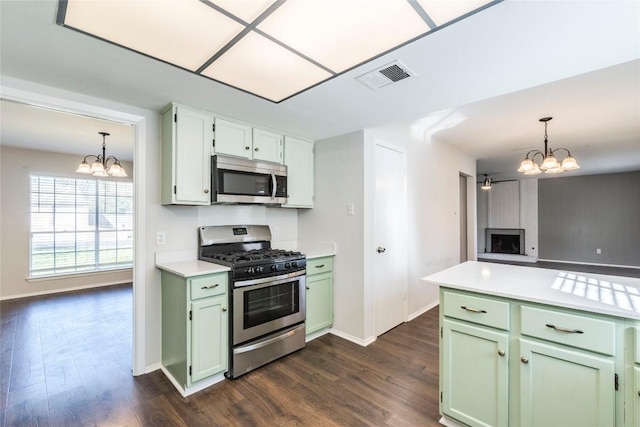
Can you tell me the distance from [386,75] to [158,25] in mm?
1328

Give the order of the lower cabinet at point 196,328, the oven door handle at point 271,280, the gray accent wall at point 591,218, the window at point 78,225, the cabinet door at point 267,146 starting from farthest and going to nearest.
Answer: the gray accent wall at point 591,218 < the window at point 78,225 < the cabinet door at point 267,146 < the oven door handle at point 271,280 < the lower cabinet at point 196,328

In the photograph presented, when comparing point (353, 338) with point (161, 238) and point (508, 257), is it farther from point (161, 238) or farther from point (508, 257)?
point (508, 257)

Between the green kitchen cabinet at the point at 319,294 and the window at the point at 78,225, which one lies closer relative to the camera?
the green kitchen cabinet at the point at 319,294

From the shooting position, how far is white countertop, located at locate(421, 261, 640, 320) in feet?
4.46

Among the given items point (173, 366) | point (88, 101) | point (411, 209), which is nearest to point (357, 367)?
point (173, 366)

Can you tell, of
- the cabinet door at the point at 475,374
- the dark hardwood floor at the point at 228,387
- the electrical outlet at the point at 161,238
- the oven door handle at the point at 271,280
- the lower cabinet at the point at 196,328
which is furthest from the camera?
the electrical outlet at the point at 161,238

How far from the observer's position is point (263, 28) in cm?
144

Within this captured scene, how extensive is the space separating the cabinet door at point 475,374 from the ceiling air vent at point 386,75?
161cm

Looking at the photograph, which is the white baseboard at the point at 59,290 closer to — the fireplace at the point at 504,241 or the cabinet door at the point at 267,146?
the cabinet door at the point at 267,146

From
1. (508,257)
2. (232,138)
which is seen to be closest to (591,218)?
(508,257)

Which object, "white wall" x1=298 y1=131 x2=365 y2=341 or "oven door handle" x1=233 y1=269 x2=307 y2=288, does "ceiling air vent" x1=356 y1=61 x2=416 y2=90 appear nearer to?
"white wall" x1=298 y1=131 x2=365 y2=341

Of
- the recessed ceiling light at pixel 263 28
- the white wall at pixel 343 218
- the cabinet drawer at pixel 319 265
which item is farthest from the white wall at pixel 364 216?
the recessed ceiling light at pixel 263 28

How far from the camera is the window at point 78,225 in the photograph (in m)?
5.01

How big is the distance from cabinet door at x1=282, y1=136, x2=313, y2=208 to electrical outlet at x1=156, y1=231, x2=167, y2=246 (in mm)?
1221
